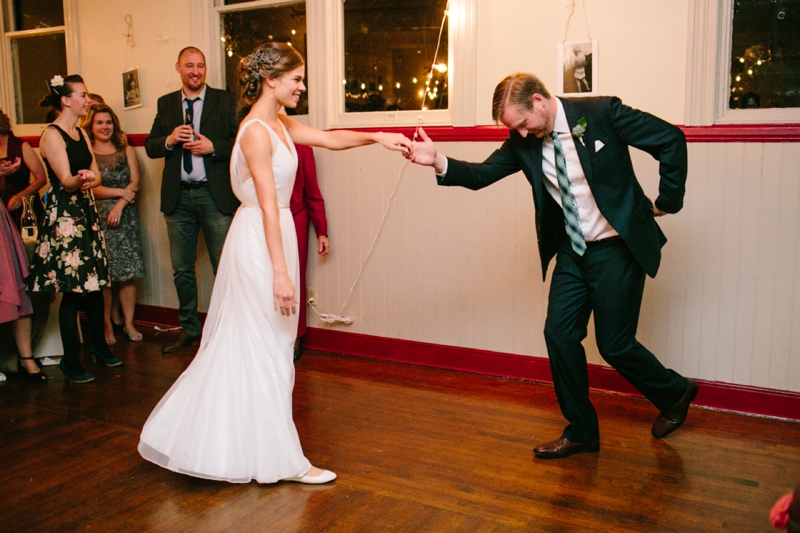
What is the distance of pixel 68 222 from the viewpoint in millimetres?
3891

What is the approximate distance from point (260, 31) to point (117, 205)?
1.54 meters

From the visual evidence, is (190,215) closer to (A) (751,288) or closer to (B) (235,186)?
(B) (235,186)

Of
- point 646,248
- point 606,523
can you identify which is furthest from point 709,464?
point 646,248

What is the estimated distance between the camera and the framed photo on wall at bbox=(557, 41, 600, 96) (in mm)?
3576

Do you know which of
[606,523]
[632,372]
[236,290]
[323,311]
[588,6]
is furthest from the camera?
[323,311]

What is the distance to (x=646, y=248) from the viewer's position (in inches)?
110

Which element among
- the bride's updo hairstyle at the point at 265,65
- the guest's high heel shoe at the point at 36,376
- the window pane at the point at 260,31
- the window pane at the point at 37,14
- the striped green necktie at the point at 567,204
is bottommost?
the guest's high heel shoe at the point at 36,376

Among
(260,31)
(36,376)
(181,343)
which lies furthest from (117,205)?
(260,31)

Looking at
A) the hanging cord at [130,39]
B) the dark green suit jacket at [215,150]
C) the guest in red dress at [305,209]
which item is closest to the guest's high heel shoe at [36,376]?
the dark green suit jacket at [215,150]

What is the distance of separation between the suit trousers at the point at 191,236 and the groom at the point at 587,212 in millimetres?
2112

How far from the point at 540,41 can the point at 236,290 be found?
2114 millimetres

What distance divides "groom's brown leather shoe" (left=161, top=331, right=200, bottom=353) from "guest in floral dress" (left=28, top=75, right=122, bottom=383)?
65 centimetres

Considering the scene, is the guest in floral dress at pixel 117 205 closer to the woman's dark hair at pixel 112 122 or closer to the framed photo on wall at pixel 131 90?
the woman's dark hair at pixel 112 122

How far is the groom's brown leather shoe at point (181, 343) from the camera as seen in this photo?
461 cm
